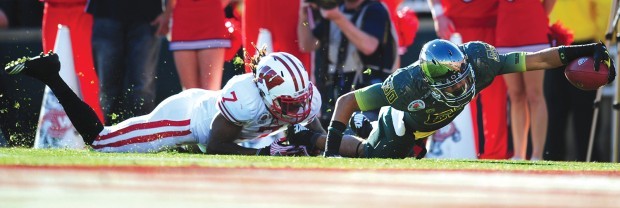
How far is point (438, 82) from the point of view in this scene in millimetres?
8047

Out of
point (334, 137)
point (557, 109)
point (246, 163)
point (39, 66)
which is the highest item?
point (39, 66)

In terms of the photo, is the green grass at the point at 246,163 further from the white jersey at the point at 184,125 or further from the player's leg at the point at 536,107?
the player's leg at the point at 536,107

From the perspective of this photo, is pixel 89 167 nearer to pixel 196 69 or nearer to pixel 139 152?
pixel 139 152

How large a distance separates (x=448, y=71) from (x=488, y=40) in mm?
2474

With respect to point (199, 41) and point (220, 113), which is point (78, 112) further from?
point (220, 113)

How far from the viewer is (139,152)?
9.60 metres

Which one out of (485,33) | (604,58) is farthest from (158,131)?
(604,58)

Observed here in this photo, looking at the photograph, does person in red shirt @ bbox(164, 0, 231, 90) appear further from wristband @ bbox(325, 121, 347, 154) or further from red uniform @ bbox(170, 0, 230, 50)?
wristband @ bbox(325, 121, 347, 154)

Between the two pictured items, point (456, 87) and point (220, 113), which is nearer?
point (456, 87)

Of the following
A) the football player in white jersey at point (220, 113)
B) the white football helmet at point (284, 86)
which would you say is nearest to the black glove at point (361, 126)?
the football player in white jersey at point (220, 113)

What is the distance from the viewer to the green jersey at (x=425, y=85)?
8.18m

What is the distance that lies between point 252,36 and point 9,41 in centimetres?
316

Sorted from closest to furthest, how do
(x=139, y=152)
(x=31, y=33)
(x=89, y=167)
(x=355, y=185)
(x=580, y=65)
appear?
(x=355, y=185) < (x=89, y=167) < (x=580, y=65) < (x=139, y=152) < (x=31, y=33)

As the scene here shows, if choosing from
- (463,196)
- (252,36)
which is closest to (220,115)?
(252,36)
